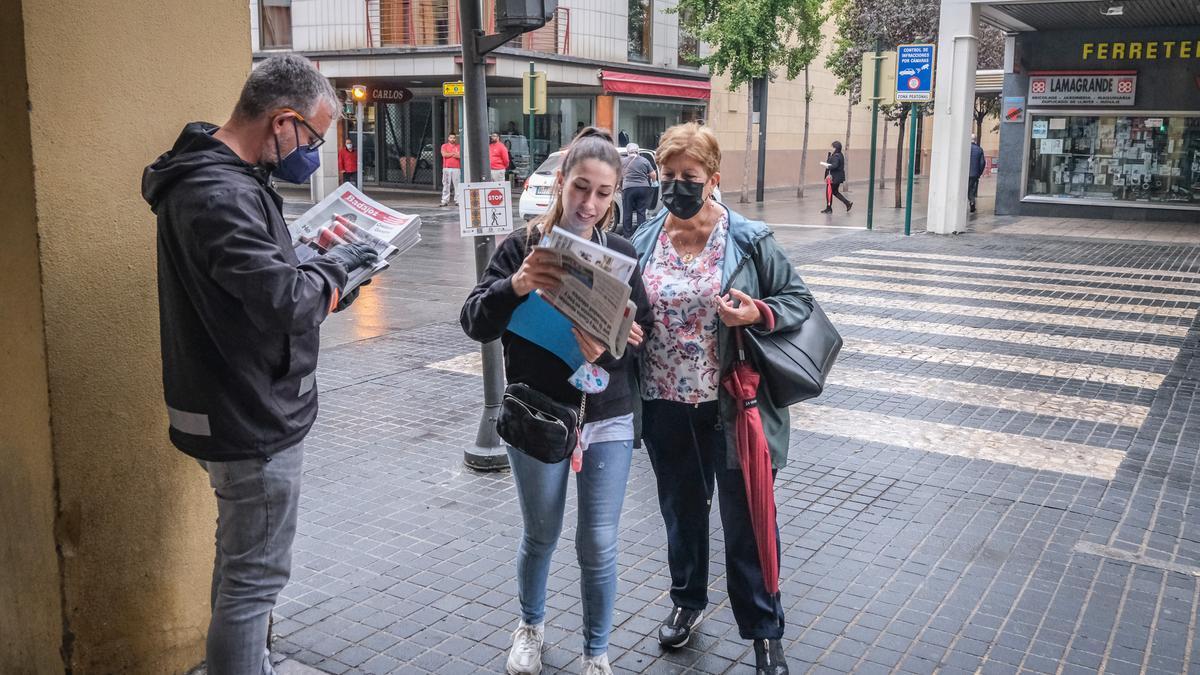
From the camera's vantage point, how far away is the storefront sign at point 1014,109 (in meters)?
23.9

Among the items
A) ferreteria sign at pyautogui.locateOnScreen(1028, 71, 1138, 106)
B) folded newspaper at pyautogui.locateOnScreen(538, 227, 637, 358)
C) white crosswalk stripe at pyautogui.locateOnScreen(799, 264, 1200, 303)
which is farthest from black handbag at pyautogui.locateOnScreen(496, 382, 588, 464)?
ferreteria sign at pyautogui.locateOnScreen(1028, 71, 1138, 106)

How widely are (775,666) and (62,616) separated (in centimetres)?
234

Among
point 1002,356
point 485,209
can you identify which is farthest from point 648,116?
point 485,209

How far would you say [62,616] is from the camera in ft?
10.7

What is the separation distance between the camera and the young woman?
3324 millimetres

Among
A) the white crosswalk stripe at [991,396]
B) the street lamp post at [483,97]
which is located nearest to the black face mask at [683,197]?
the street lamp post at [483,97]

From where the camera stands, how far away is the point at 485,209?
5.92m

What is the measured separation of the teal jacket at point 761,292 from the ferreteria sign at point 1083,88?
22042mm

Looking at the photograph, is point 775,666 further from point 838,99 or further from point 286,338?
point 838,99

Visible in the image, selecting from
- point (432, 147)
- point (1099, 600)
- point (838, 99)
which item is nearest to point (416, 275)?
point (1099, 600)

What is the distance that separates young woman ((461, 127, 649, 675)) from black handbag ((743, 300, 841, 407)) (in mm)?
401

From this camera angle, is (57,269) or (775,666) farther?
(775,666)

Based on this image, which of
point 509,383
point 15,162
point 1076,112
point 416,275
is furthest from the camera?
point 1076,112

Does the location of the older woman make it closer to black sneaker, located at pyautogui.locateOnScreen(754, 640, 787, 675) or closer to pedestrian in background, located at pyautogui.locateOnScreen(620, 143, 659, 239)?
black sneaker, located at pyautogui.locateOnScreen(754, 640, 787, 675)
